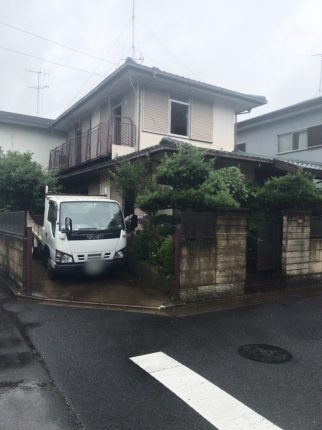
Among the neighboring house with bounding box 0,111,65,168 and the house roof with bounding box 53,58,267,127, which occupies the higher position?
the house roof with bounding box 53,58,267,127

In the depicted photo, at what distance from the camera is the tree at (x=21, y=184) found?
45.1 feet

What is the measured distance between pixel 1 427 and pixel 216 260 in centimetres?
519

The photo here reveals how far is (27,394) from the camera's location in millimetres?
3811

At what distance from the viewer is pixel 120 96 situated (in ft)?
49.2

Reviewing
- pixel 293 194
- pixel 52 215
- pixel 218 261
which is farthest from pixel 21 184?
pixel 293 194

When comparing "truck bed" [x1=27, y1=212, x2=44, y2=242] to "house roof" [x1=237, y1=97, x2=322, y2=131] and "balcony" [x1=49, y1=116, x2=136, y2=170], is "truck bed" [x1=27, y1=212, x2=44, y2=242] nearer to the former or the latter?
"balcony" [x1=49, y1=116, x2=136, y2=170]

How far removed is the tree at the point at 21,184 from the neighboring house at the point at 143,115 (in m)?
1.41

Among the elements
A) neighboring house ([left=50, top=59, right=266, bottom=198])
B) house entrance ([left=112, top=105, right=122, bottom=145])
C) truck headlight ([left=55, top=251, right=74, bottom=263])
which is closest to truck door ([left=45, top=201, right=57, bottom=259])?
truck headlight ([left=55, top=251, right=74, bottom=263])

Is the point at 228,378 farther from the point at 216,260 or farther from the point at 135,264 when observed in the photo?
the point at 135,264

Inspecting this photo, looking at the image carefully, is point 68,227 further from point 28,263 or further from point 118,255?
point 118,255

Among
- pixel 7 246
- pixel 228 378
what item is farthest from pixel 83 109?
pixel 228 378

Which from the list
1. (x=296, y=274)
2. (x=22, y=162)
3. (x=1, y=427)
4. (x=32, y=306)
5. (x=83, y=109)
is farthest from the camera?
(x=83, y=109)

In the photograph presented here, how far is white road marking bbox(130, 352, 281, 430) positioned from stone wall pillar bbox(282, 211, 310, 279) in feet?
15.7

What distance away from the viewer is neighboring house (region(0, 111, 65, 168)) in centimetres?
1925
